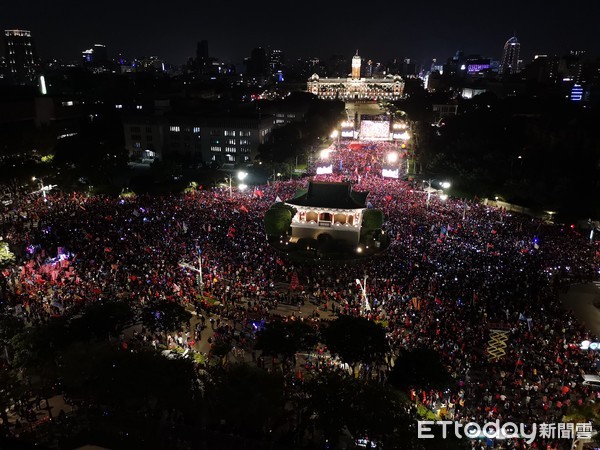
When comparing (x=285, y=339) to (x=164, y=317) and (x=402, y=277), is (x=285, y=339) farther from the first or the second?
(x=402, y=277)

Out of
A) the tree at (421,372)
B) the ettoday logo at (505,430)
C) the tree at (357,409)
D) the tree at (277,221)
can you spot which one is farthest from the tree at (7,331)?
the tree at (277,221)

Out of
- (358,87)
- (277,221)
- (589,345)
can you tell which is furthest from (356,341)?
(358,87)

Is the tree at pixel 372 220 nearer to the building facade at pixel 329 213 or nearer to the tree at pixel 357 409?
the building facade at pixel 329 213

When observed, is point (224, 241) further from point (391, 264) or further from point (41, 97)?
point (41, 97)

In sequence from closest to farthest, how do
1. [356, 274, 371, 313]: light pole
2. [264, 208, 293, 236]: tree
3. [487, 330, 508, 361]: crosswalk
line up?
[487, 330, 508, 361]: crosswalk < [356, 274, 371, 313]: light pole < [264, 208, 293, 236]: tree

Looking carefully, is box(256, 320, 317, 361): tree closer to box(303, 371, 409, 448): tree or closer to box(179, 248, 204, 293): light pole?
box(303, 371, 409, 448): tree

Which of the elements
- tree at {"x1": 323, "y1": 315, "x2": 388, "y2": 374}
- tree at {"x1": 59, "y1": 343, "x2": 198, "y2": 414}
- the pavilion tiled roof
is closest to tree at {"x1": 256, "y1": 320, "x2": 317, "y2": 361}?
tree at {"x1": 323, "y1": 315, "x2": 388, "y2": 374}
